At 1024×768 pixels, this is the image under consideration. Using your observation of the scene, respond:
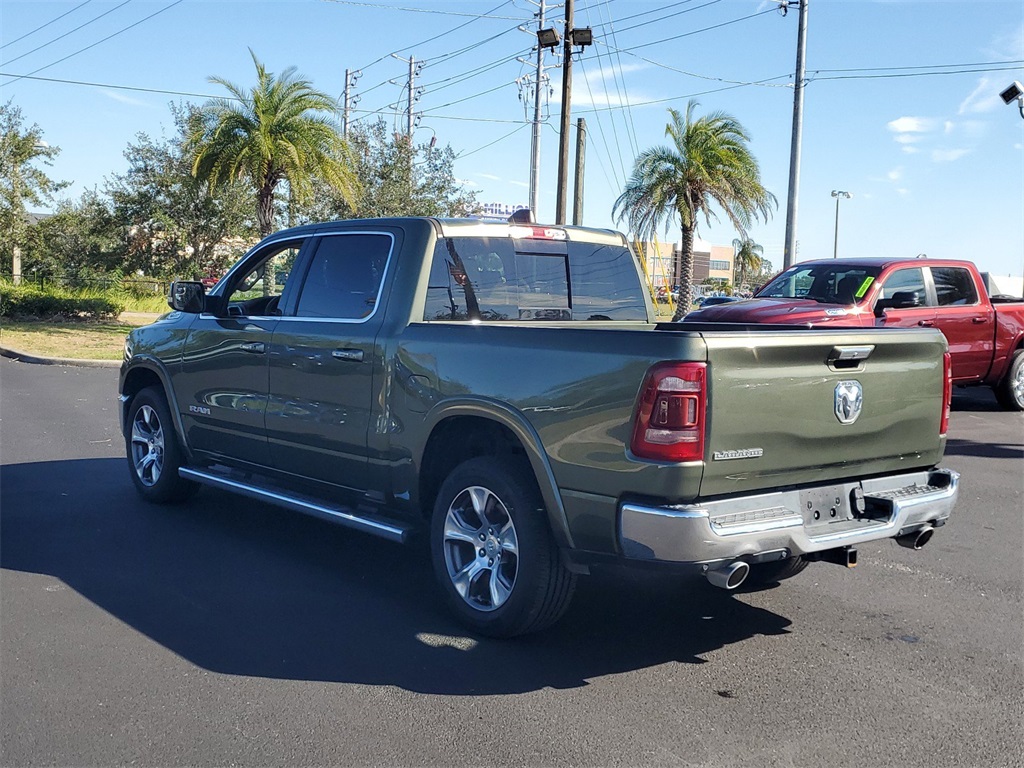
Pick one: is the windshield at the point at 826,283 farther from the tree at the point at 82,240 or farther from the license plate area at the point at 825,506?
the tree at the point at 82,240

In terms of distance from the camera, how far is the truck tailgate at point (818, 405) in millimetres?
4027

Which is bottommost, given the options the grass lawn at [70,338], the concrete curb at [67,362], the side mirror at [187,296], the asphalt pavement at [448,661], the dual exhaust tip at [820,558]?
the concrete curb at [67,362]

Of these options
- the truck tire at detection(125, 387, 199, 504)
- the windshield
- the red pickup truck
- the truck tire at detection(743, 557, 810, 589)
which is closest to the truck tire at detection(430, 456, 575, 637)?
the truck tire at detection(743, 557, 810, 589)

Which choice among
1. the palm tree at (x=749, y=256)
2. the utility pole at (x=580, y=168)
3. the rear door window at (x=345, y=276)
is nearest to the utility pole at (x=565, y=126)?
the utility pole at (x=580, y=168)

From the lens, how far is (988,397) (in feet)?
50.6

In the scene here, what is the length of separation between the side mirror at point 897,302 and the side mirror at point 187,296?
316 inches

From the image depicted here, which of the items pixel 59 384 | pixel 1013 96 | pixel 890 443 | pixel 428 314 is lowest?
pixel 59 384

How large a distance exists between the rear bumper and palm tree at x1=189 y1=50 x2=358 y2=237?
20.1m

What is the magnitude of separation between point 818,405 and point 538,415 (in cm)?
120

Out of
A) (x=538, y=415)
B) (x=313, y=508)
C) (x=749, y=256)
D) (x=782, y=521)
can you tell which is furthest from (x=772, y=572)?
(x=749, y=256)

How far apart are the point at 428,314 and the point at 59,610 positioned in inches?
92.1

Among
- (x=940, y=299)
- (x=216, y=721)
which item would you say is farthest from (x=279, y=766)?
(x=940, y=299)

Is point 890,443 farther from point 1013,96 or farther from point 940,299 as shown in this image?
point 1013,96

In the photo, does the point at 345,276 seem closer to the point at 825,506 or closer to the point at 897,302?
the point at 825,506
